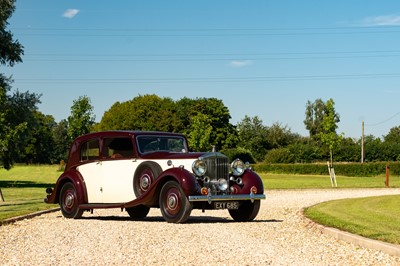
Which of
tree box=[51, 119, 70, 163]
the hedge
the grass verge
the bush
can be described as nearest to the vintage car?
the grass verge

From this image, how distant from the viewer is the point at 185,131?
3981 inches

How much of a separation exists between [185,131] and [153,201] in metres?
86.8

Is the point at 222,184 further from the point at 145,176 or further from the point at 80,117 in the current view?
the point at 80,117

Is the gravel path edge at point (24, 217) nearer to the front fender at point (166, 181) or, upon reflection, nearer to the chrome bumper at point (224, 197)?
the front fender at point (166, 181)

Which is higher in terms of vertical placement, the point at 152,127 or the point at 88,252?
the point at 152,127

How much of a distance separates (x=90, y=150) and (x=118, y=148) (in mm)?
1051

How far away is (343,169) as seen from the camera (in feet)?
210

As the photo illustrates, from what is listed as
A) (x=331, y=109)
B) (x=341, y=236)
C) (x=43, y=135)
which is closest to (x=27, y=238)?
(x=341, y=236)

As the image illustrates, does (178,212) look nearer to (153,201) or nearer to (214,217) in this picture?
(153,201)

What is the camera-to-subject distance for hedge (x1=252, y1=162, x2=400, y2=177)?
6158 cm

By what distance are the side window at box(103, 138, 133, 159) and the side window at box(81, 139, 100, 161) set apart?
1.03ft

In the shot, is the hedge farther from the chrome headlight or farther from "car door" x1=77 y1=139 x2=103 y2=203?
the chrome headlight

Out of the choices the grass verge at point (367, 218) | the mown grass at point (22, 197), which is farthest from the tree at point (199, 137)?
the grass verge at point (367, 218)

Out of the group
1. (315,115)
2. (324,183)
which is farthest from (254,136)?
(324,183)
